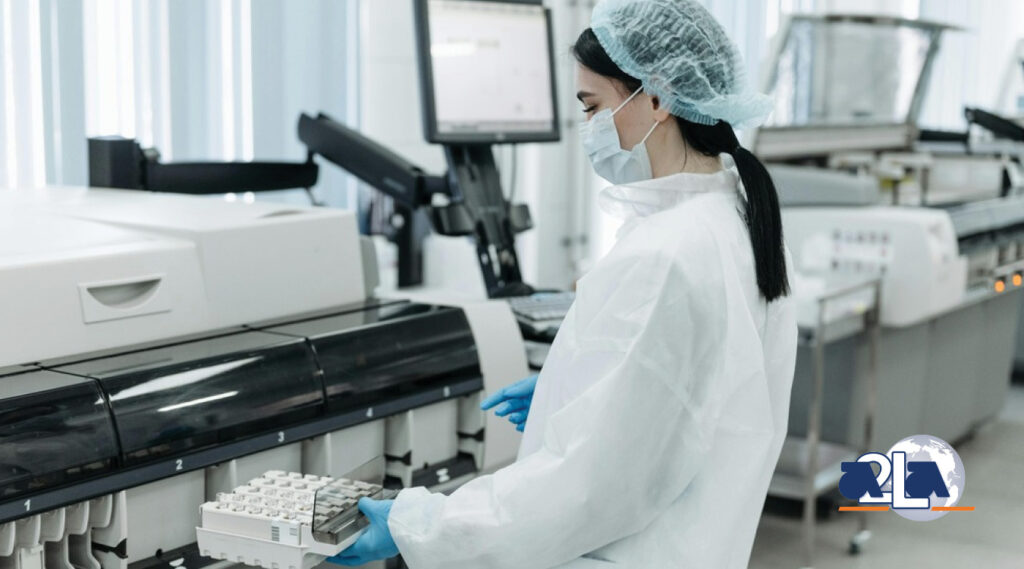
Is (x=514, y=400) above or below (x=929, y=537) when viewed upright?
A: above

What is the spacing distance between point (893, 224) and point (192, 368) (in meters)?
2.46

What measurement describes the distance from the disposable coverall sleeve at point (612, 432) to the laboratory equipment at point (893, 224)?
5.52ft

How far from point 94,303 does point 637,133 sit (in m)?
0.64

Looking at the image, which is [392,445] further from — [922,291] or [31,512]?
[922,291]

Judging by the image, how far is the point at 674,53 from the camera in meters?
1.15

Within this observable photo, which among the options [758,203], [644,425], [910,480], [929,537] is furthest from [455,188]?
[929,537]

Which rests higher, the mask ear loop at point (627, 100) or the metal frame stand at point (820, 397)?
the mask ear loop at point (627, 100)

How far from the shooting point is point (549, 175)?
429 cm

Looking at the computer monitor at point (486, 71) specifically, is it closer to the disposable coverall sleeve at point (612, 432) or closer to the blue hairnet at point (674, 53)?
the blue hairnet at point (674, 53)

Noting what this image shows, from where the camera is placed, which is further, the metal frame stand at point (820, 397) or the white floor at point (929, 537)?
the white floor at point (929, 537)

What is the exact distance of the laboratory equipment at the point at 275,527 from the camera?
1035mm

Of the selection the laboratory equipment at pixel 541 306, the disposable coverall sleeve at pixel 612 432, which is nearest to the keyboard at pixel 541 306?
the laboratory equipment at pixel 541 306

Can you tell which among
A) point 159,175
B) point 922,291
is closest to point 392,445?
point 159,175

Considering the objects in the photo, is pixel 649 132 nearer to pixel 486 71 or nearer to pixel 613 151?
pixel 613 151
